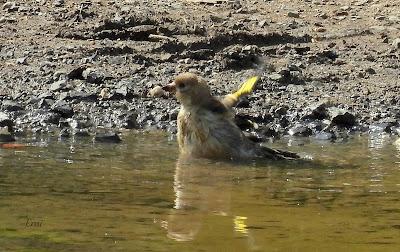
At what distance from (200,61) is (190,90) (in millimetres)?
3547

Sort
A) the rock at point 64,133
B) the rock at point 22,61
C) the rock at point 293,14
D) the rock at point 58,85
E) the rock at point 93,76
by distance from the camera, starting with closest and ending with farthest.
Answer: the rock at point 64,133
the rock at point 58,85
the rock at point 93,76
the rock at point 22,61
the rock at point 293,14

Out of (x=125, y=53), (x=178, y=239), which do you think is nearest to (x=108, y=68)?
(x=125, y=53)

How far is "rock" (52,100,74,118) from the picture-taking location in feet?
33.1

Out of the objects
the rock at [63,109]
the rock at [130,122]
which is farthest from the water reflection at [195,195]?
the rock at [63,109]

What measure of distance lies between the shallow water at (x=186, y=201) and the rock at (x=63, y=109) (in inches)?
43.6

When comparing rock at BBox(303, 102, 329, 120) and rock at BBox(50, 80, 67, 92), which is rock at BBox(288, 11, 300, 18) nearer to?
rock at BBox(303, 102, 329, 120)

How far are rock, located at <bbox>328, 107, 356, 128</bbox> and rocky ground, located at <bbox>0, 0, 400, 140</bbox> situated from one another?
14mm

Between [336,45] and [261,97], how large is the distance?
91.5 inches

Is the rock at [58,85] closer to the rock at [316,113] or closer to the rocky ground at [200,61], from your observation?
the rocky ground at [200,61]

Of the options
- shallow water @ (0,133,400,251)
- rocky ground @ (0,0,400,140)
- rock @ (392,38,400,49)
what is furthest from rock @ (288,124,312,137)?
rock @ (392,38,400,49)

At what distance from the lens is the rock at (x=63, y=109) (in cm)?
1010

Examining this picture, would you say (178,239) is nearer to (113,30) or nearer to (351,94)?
(351,94)

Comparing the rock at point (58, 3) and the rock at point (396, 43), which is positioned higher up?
the rock at point (58, 3)

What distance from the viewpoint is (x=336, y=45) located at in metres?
13.1
